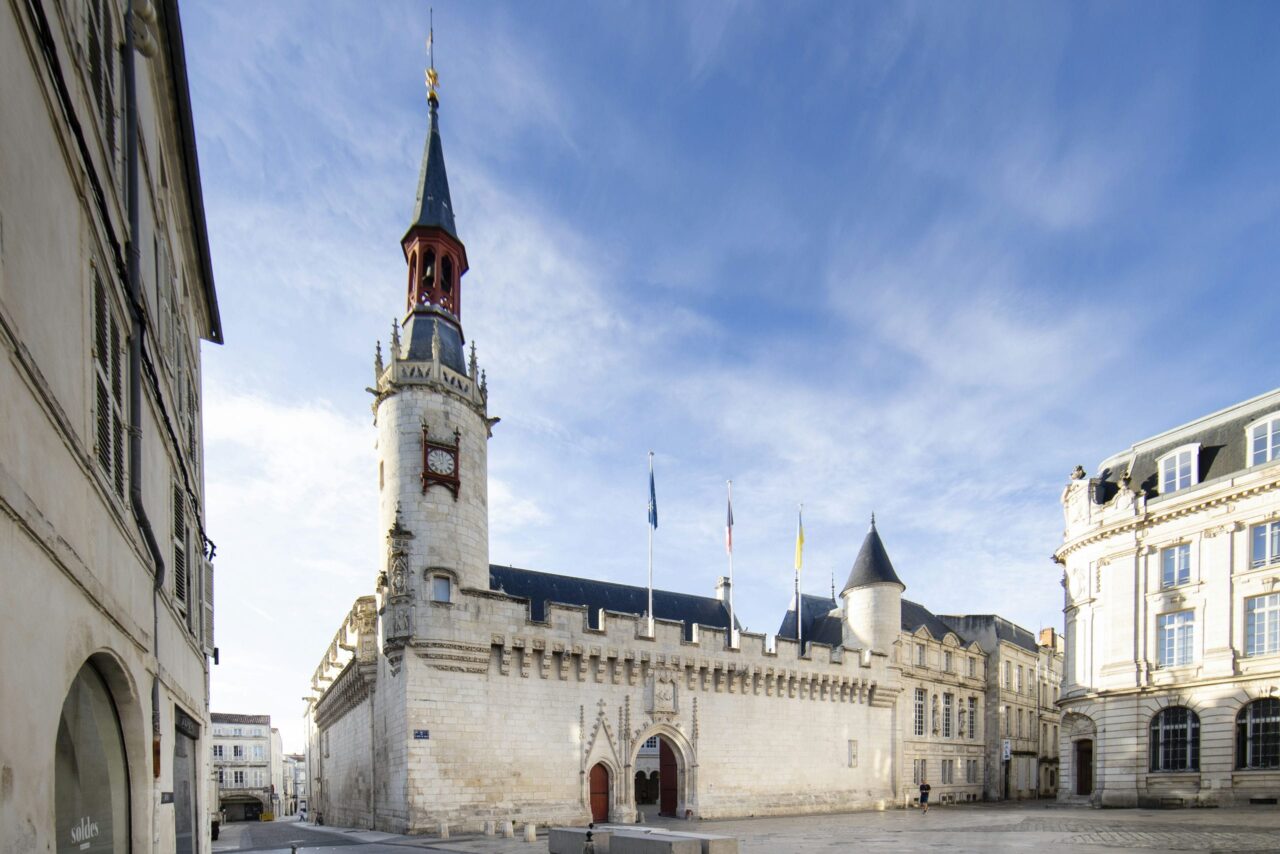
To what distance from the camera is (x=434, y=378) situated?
80.6ft

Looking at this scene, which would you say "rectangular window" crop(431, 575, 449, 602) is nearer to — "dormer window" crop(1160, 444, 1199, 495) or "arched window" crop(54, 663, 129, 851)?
"arched window" crop(54, 663, 129, 851)

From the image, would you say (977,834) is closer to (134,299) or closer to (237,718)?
(134,299)

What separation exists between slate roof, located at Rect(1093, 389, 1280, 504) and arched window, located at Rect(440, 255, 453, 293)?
29520mm

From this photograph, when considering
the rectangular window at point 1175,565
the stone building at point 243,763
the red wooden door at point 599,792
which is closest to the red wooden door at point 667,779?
the red wooden door at point 599,792

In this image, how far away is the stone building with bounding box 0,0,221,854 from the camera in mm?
4246

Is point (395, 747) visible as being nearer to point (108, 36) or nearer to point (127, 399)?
point (127, 399)

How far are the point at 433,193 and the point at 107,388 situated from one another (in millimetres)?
23343

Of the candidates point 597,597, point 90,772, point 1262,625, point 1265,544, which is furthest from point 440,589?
point 1265,544

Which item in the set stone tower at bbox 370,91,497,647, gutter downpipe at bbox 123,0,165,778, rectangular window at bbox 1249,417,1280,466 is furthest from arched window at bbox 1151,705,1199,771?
gutter downpipe at bbox 123,0,165,778

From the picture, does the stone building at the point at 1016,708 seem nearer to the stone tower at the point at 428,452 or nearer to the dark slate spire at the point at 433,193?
the stone tower at the point at 428,452

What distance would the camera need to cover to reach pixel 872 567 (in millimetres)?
36562

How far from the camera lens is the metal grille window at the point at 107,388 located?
6.45m

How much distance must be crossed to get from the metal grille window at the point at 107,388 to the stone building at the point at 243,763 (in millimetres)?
80441

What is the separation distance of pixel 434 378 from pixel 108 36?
17401 millimetres
